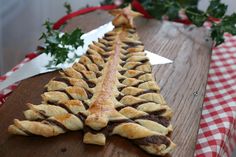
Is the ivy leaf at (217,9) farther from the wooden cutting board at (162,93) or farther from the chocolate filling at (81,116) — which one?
the chocolate filling at (81,116)

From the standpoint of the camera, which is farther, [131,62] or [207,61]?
[207,61]

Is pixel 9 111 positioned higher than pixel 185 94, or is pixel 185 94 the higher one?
pixel 9 111

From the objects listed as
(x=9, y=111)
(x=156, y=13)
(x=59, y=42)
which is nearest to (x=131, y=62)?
(x=59, y=42)

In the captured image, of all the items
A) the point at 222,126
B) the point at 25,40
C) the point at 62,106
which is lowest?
the point at 222,126

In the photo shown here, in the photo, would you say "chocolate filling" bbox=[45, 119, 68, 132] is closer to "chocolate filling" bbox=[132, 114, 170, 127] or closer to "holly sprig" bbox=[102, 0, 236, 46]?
"chocolate filling" bbox=[132, 114, 170, 127]

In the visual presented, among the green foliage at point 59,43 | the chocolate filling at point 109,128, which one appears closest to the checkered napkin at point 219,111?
the chocolate filling at point 109,128

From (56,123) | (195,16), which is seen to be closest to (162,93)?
(56,123)

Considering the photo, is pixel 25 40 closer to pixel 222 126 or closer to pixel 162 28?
pixel 162 28

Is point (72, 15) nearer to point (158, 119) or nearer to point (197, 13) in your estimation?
point (197, 13)

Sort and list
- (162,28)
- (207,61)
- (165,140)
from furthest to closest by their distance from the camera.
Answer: (162,28) < (207,61) < (165,140)
